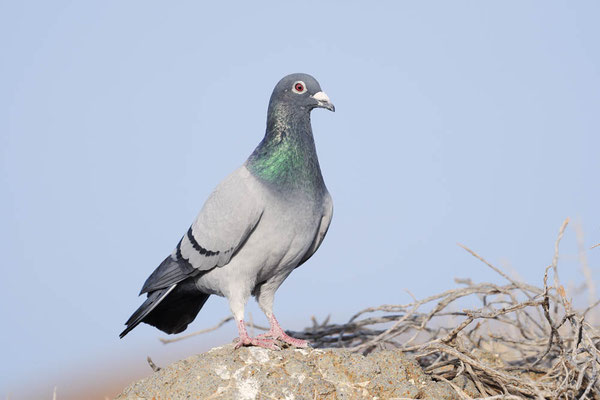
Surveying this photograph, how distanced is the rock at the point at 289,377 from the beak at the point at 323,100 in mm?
1959

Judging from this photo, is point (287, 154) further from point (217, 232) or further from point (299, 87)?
point (217, 232)

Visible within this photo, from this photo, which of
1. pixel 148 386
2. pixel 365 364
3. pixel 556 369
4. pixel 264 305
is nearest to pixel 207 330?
pixel 264 305

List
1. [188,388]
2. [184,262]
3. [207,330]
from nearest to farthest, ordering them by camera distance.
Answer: [188,388]
[184,262]
[207,330]

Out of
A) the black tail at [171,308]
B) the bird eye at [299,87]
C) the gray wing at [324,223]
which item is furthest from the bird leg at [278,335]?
the bird eye at [299,87]

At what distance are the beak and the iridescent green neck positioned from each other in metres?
0.14

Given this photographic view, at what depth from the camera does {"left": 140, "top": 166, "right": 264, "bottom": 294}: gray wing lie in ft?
16.0

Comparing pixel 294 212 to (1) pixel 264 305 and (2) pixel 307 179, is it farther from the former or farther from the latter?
(1) pixel 264 305

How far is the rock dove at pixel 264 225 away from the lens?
192 inches

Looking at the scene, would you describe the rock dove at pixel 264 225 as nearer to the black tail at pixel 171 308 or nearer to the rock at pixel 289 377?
the black tail at pixel 171 308

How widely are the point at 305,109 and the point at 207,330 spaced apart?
2.26m

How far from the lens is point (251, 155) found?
5301mm

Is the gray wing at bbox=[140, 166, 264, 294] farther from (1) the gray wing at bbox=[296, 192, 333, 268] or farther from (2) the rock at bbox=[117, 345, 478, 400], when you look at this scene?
(2) the rock at bbox=[117, 345, 478, 400]

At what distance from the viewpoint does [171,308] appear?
→ 5.70 meters

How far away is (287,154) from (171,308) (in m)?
1.80
